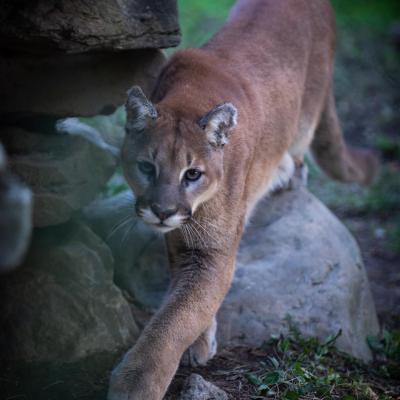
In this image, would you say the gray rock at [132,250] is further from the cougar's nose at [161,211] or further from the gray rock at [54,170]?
the cougar's nose at [161,211]

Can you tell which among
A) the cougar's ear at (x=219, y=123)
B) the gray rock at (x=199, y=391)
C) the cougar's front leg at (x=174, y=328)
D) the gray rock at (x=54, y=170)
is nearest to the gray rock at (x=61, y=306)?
the gray rock at (x=54, y=170)

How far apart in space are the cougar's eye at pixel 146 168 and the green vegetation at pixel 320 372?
3.74ft

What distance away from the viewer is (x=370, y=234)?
670cm

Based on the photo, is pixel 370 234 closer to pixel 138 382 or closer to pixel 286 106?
pixel 286 106

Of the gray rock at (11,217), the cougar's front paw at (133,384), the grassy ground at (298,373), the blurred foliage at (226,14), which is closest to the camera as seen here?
the gray rock at (11,217)

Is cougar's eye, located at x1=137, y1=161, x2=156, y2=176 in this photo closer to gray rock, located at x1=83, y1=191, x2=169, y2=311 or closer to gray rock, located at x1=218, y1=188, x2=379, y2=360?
gray rock, located at x1=83, y1=191, x2=169, y2=311

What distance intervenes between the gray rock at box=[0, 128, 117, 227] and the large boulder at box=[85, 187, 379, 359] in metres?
0.50

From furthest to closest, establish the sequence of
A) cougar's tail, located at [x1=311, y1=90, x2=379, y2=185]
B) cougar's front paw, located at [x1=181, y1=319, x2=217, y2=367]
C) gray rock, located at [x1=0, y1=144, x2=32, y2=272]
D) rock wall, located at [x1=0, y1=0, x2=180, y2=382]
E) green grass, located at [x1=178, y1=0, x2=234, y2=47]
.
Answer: green grass, located at [x1=178, y1=0, x2=234, y2=47] < cougar's tail, located at [x1=311, y1=90, x2=379, y2=185] < cougar's front paw, located at [x1=181, y1=319, x2=217, y2=367] < rock wall, located at [x1=0, y1=0, x2=180, y2=382] < gray rock, located at [x1=0, y1=144, x2=32, y2=272]

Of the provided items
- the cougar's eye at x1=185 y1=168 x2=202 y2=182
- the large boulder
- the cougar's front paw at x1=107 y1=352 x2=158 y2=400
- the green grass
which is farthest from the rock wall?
the green grass

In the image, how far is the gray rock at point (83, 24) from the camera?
300cm

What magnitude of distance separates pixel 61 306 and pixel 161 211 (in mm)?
869

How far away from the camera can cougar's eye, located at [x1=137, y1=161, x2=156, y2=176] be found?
3.20m

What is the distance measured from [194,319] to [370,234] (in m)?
3.77

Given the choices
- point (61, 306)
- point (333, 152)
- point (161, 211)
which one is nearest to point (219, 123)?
point (161, 211)
